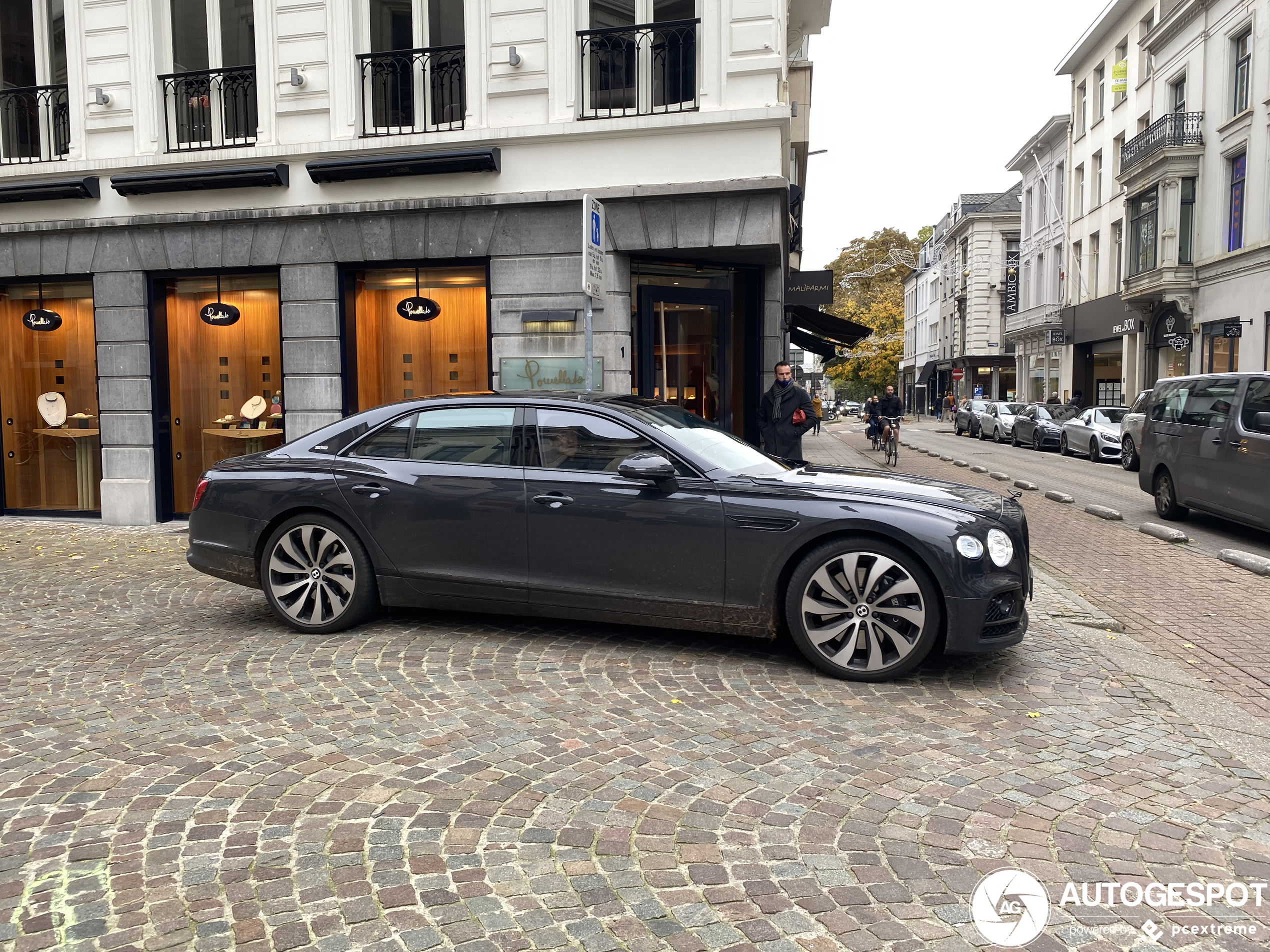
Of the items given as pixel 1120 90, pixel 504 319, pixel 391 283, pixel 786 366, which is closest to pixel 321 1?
pixel 391 283

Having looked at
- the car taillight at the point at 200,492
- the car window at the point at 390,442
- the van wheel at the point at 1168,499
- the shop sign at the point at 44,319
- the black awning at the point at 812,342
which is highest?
the black awning at the point at 812,342

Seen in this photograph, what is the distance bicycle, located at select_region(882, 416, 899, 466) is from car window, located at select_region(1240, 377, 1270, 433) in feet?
34.4

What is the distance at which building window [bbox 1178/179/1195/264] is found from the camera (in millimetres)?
29672

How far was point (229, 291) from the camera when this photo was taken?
12.1 m

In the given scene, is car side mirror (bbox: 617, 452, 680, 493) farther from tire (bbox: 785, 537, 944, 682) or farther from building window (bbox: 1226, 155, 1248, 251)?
building window (bbox: 1226, 155, 1248, 251)

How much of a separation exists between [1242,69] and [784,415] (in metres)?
25.3

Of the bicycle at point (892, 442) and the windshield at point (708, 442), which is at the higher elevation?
the windshield at point (708, 442)

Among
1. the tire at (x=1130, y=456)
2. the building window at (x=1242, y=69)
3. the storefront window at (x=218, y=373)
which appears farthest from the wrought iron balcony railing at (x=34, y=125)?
the building window at (x=1242, y=69)

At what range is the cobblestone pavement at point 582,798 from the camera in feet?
8.96

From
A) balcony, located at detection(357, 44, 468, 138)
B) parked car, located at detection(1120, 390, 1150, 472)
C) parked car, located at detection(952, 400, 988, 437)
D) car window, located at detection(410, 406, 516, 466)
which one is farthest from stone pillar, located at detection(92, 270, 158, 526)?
parked car, located at detection(952, 400, 988, 437)

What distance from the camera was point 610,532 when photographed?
5359 mm

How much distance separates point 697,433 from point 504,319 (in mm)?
5926

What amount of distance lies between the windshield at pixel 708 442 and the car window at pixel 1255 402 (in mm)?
6724

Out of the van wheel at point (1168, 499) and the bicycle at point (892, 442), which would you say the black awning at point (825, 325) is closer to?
the bicycle at point (892, 442)
